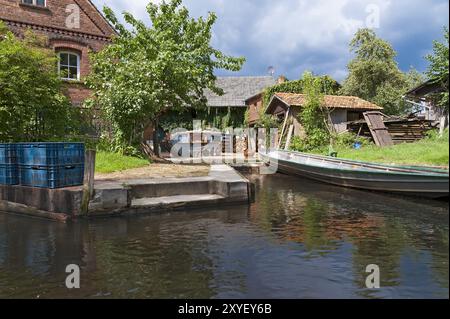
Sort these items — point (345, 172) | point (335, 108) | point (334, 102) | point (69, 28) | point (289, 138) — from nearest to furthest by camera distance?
point (345, 172), point (69, 28), point (289, 138), point (335, 108), point (334, 102)

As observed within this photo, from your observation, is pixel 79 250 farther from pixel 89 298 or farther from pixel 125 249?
pixel 89 298

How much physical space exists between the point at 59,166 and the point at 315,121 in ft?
60.5

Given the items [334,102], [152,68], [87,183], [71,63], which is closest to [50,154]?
[87,183]

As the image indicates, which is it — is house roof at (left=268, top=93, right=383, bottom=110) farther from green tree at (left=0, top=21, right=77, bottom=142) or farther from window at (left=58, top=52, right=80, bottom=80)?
green tree at (left=0, top=21, right=77, bottom=142)

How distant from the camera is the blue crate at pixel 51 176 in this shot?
9.16 meters

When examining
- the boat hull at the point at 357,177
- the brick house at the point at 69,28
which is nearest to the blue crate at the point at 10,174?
the boat hull at the point at 357,177

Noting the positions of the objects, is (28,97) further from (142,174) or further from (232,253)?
(232,253)

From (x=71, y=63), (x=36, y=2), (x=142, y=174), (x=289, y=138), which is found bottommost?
(x=142, y=174)

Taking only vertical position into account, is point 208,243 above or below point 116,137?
below

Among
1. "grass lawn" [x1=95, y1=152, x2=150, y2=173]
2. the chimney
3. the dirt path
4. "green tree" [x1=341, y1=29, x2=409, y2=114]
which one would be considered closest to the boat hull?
the dirt path

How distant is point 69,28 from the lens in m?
21.5

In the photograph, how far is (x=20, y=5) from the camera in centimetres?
2002

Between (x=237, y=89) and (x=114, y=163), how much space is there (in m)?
34.2

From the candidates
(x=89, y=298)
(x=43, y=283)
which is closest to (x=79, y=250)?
(x=43, y=283)
